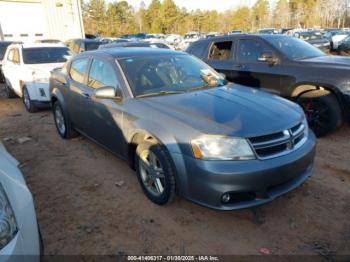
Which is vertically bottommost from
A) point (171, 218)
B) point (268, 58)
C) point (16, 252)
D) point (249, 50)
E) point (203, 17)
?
point (171, 218)

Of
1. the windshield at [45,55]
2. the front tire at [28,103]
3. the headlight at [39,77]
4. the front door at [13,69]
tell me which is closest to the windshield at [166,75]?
the headlight at [39,77]

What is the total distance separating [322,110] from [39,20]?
1074 inches

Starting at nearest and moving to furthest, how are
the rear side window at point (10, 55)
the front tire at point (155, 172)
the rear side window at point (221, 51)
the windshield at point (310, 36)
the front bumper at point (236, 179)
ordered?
1. the front bumper at point (236, 179)
2. the front tire at point (155, 172)
3. the rear side window at point (221, 51)
4. the rear side window at point (10, 55)
5. the windshield at point (310, 36)

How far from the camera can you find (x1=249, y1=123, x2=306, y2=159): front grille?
2686 mm

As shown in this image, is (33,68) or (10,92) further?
(10,92)

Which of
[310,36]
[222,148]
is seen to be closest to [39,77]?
[222,148]

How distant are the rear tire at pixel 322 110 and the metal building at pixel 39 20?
83.2 ft

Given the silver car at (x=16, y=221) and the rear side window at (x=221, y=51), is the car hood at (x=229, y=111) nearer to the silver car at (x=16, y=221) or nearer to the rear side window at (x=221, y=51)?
the silver car at (x=16, y=221)

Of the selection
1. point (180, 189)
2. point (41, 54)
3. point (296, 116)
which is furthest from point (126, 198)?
point (41, 54)

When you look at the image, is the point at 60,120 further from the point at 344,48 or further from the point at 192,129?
the point at 344,48

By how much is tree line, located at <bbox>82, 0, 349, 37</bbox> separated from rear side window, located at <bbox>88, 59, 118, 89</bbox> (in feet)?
173

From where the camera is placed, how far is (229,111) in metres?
3.02

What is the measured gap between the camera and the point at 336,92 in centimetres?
493

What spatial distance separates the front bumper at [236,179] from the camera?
2602mm
